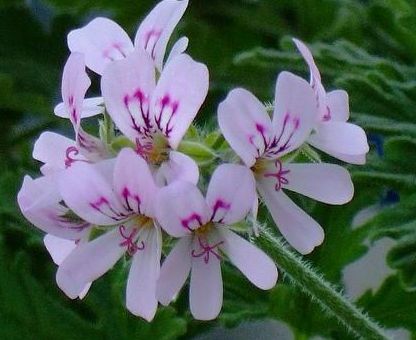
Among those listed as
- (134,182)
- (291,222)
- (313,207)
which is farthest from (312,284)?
(313,207)

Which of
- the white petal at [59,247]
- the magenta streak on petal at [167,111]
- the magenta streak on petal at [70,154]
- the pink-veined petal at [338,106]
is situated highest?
the magenta streak on petal at [167,111]

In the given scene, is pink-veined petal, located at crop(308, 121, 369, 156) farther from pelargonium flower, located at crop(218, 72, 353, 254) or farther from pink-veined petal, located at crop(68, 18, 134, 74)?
pink-veined petal, located at crop(68, 18, 134, 74)

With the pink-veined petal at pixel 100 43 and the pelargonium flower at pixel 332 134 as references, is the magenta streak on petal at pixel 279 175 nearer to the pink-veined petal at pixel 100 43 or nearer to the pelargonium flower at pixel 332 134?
the pelargonium flower at pixel 332 134

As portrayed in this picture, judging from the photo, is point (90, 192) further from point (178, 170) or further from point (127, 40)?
point (127, 40)

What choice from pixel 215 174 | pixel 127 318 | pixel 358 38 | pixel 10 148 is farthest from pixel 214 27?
pixel 215 174

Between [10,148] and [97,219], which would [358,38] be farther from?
[97,219]

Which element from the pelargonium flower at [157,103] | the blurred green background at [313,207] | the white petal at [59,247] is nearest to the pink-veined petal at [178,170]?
the pelargonium flower at [157,103]
